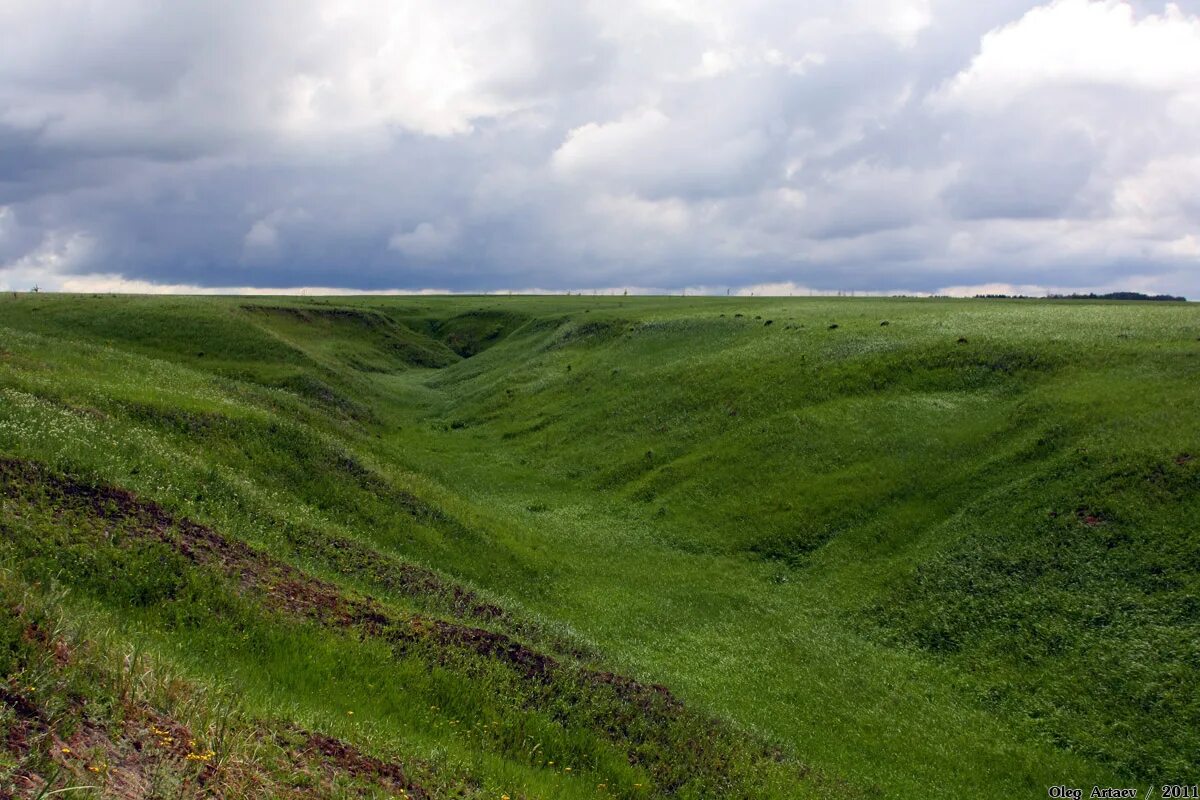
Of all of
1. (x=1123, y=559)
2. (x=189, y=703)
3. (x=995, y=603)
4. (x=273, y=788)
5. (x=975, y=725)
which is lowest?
(x=975, y=725)

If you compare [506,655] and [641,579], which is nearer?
[506,655]

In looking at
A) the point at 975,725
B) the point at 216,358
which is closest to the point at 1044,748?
the point at 975,725

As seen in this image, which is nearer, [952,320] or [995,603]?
[995,603]

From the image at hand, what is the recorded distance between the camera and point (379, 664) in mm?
14852

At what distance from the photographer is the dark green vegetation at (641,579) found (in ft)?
37.9

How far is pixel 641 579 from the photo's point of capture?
33.3 meters

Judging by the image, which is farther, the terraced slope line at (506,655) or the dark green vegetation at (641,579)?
the terraced slope line at (506,655)

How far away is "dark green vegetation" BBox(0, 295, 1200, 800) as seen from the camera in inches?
454

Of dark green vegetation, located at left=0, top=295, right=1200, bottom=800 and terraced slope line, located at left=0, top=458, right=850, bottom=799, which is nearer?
dark green vegetation, located at left=0, top=295, right=1200, bottom=800

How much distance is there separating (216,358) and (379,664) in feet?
218

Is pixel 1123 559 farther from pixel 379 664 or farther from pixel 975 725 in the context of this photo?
pixel 379 664

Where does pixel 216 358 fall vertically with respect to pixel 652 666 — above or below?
above

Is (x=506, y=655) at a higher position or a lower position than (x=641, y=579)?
higher

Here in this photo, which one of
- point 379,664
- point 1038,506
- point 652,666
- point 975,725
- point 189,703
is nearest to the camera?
point 189,703
